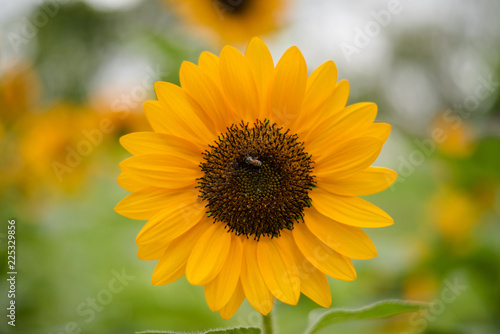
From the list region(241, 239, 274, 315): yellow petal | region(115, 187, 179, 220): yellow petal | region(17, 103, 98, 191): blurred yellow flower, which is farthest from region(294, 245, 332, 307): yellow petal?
region(17, 103, 98, 191): blurred yellow flower

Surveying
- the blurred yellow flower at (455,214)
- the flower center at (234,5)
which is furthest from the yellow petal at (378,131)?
the flower center at (234,5)

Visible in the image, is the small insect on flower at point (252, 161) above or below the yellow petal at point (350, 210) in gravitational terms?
above

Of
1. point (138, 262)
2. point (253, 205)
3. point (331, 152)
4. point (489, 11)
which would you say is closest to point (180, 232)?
point (253, 205)

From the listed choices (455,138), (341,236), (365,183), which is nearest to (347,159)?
(365,183)

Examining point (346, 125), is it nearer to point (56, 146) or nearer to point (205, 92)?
point (205, 92)

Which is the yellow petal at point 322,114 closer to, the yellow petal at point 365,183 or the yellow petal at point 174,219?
the yellow petal at point 365,183

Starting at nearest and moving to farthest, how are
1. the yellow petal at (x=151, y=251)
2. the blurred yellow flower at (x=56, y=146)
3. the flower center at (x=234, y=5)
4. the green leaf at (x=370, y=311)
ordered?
Answer: the green leaf at (x=370, y=311) < the yellow petal at (x=151, y=251) < the blurred yellow flower at (x=56, y=146) < the flower center at (x=234, y=5)

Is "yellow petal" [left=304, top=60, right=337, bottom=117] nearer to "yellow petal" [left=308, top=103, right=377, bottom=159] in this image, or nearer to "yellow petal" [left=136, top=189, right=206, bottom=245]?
"yellow petal" [left=308, top=103, right=377, bottom=159]
